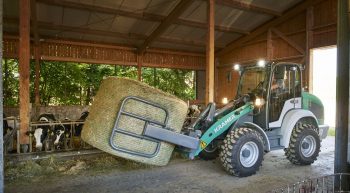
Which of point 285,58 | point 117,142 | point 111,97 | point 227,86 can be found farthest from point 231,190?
point 227,86

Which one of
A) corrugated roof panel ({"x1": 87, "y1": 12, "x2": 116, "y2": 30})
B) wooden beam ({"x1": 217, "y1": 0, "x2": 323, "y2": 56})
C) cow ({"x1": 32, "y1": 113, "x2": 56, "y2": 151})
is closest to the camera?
cow ({"x1": 32, "y1": 113, "x2": 56, "y2": 151})

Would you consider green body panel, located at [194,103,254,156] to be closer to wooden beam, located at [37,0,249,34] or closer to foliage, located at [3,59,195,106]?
wooden beam, located at [37,0,249,34]

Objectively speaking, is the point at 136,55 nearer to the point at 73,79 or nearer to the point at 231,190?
the point at 73,79

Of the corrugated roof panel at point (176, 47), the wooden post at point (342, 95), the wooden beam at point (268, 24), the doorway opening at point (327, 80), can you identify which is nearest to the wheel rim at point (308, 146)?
the wooden post at point (342, 95)

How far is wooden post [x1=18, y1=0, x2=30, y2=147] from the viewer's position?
5887 millimetres

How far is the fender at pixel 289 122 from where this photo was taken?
5.45 m

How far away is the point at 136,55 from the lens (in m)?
13.3

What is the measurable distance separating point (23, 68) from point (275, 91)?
5.30 meters

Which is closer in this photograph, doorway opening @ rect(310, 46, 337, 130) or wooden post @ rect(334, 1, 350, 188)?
wooden post @ rect(334, 1, 350, 188)

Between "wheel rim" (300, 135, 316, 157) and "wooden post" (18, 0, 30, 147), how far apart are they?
585 centimetres

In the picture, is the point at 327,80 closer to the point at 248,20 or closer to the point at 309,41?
the point at 309,41

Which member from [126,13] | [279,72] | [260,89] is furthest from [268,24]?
[260,89]

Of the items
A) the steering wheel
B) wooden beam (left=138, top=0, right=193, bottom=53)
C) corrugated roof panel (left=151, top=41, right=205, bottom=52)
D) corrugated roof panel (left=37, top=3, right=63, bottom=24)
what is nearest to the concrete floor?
the steering wheel

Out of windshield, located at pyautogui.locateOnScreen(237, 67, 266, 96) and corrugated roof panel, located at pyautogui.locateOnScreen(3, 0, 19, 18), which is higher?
corrugated roof panel, located at pyautogui.locateOnScreen(3, 0, 19, 18)
